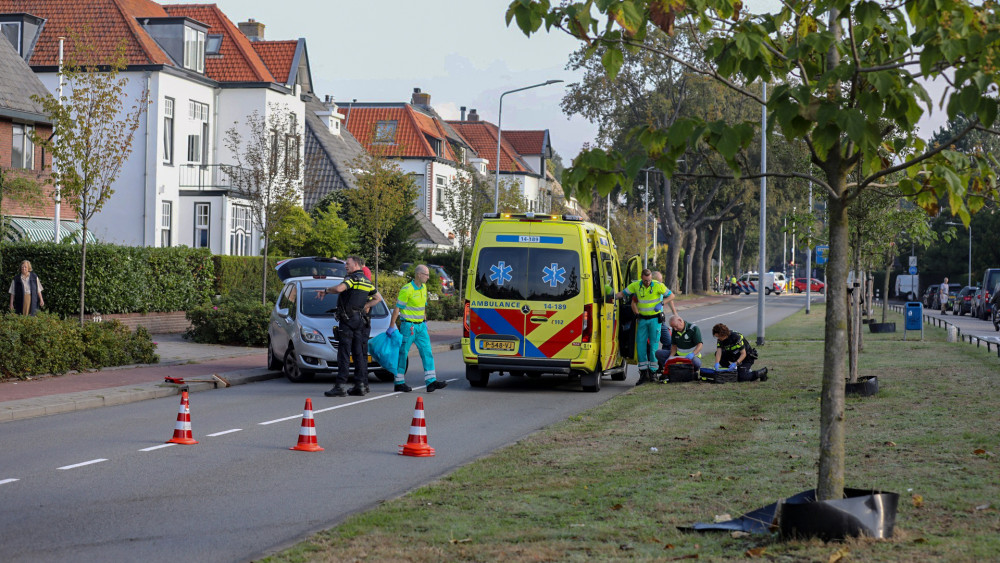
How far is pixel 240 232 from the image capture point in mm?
41188

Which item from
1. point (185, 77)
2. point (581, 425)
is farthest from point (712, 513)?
point (185, 77)

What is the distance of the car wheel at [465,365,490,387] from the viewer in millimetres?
17341

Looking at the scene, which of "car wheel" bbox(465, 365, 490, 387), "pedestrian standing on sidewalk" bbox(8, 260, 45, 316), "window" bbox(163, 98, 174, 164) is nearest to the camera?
"car wheel" bbox(465, 365, 490, 387)

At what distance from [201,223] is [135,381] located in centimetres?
2370

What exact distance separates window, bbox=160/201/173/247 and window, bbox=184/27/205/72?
515cm

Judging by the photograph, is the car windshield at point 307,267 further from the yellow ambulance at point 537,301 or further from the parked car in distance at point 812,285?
the parked car in distance at point 812,285

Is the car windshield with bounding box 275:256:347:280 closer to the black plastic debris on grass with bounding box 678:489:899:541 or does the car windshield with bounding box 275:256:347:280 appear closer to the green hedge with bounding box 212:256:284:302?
the green hedge with bounding box 212:256:284:302

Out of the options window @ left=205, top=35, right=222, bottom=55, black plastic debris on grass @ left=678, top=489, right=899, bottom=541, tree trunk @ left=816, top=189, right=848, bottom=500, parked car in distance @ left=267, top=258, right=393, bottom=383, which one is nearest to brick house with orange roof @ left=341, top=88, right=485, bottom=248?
window @ left=205, top=35, right=222, bottom=55

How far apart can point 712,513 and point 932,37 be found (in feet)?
10.9

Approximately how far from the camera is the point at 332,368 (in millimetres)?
17922

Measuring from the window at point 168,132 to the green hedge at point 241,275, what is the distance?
794cm

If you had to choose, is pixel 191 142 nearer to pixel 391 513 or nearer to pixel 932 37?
pixel 391 513

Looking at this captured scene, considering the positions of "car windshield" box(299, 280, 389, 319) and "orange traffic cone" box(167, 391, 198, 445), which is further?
"car windshield" box(299, 280, 389, 319)

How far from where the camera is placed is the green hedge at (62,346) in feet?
53.8
